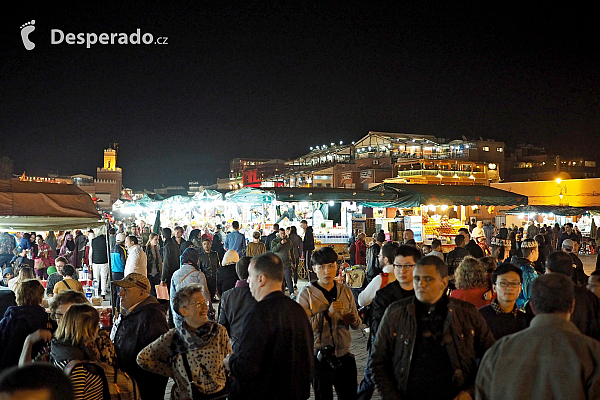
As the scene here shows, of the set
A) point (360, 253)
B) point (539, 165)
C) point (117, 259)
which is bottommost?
point (360, 253)

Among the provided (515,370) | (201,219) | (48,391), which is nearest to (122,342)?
(48,391)

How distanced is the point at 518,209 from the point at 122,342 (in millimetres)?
25596

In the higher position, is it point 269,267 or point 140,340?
point 269,267

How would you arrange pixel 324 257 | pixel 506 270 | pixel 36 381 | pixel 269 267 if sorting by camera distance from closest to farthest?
pixel 36 381 → pixel 269 267 → pixel 506 270 → pixel 324 257

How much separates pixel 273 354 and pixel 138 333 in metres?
1.37

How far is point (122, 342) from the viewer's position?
384 centimetres

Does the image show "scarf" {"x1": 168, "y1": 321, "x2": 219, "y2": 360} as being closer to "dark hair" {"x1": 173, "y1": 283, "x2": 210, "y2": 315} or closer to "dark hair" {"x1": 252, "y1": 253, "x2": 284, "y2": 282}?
"dark hair" {"x1": 173, "y1": 283, "x2": 210, "y2": 315}

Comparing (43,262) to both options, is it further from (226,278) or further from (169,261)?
Result: (226,278)

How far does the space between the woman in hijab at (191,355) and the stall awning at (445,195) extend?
13.1 m

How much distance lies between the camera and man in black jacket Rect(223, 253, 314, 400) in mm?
2930

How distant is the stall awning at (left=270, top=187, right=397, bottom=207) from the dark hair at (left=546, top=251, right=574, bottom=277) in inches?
419

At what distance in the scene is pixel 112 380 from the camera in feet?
11.0

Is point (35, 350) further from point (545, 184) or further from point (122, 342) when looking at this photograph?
point (545, 184)

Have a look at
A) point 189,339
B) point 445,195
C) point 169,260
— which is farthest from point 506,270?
point 445,195
